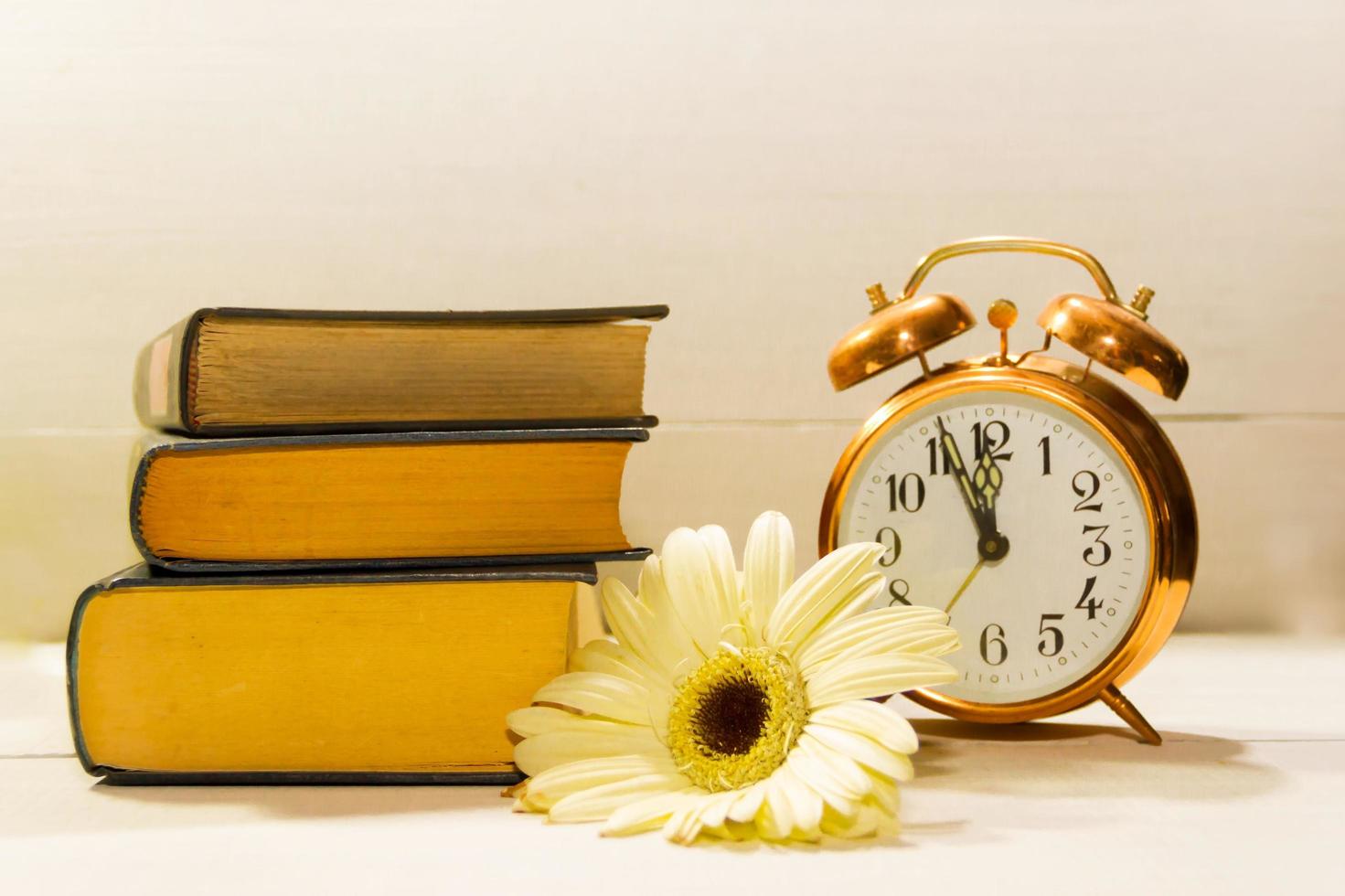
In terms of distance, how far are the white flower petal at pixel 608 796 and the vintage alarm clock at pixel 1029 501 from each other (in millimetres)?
237

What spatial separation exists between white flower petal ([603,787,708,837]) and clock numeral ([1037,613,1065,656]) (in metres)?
0.29

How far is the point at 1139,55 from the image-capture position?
1160 mm

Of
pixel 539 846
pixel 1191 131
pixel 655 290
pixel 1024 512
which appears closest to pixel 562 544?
pixel 539 846

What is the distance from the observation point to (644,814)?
0.60m

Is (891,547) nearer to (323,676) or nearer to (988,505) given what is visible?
(988,505)

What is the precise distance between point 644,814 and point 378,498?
264mm

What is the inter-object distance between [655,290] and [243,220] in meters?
0.44

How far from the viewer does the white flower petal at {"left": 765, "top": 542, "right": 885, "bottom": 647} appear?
687 millimetres

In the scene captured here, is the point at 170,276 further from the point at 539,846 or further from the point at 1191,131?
the point at 1191,131

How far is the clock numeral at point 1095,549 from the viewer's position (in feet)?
2.52

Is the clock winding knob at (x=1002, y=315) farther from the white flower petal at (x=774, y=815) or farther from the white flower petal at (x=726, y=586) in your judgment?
the white flower petal at (x=774, y=815)

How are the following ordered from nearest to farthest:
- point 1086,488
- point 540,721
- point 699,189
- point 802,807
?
point 802,807
point 540,721
point 1086,488
point 699,189

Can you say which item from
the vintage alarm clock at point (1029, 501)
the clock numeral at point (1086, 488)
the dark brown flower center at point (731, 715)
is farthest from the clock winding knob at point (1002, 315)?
the dark brown flower center at point (731, 715)

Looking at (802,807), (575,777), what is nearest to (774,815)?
(802,807)
